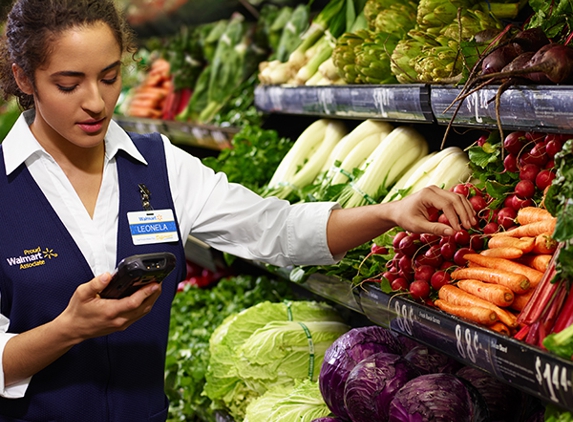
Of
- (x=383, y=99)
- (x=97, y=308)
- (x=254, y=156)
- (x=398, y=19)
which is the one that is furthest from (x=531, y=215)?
(x=254, y=156)

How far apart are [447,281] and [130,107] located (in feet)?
14.9

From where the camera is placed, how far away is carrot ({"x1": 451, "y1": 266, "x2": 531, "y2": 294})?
5.71 ft

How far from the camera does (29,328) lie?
198 cm

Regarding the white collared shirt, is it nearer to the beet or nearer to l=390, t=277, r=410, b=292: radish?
l=390, t=277, r=410, b=292: radish

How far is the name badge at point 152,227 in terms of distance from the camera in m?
2.06

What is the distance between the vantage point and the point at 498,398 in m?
2.10

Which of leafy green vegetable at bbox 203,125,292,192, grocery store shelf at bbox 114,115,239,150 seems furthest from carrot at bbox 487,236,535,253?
grocery store shelf at bbox 114,115,239,150

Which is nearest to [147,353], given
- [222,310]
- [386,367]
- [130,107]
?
[386,367]

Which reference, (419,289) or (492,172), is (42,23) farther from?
(492,172)

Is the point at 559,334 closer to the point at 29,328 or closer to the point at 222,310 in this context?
the point at 29,328

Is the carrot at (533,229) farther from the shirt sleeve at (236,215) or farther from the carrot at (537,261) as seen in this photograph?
the shirt sleeve at (236,215)

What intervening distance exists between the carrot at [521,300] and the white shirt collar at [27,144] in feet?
3.65

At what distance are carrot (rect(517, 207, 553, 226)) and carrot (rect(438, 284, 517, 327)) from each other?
239mm

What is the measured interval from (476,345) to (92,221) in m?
1.08
